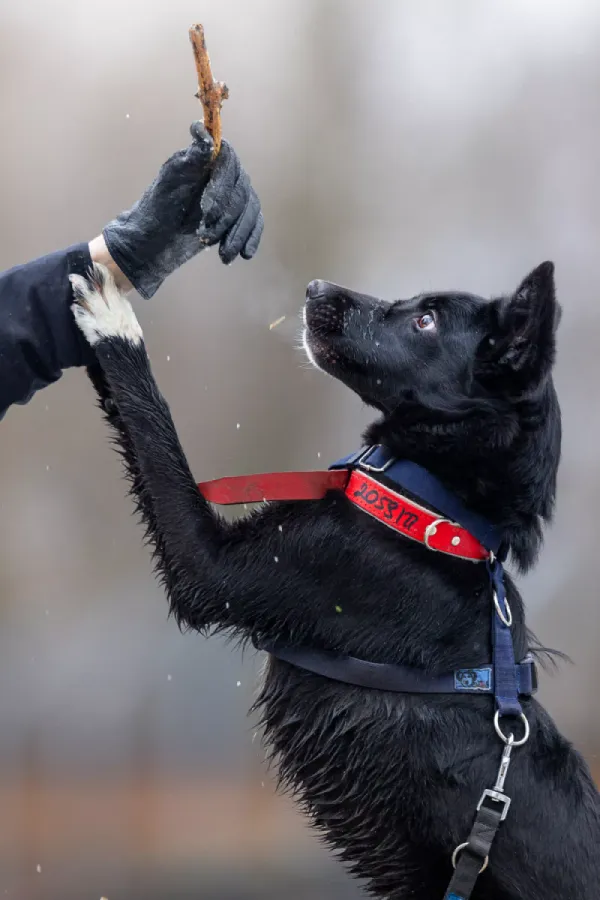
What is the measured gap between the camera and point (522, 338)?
1.19 m

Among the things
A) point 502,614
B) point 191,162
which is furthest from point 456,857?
point 191,162

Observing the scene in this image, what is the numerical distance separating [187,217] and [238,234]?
92 mm

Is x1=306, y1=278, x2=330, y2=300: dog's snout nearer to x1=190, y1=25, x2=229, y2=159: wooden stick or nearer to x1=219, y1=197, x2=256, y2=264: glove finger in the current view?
x1=219, y1=197, x2=256, y2=264: glove finger

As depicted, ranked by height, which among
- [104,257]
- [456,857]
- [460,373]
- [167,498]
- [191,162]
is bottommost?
[456,857]

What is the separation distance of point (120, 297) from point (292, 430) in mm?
1274

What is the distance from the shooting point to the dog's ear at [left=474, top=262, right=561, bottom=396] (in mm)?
1166

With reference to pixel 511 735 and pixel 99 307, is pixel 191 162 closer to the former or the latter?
pixel 99 307

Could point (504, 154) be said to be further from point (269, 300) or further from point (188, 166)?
point (188, 166)

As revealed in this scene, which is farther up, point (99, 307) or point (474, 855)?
point (99, 307)

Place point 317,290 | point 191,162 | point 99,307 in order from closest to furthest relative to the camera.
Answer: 1. point 191,162
2. point 99,307
3. point 317,290

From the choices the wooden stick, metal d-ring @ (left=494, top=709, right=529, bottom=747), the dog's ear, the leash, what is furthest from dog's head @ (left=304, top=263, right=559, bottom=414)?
metal d-ring @ (left=494, top=709, right=529, bottom=747)

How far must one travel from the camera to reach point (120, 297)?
126 centimetres

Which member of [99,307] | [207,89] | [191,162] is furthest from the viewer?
[99,307]

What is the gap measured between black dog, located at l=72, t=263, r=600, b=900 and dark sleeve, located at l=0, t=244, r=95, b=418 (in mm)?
27
